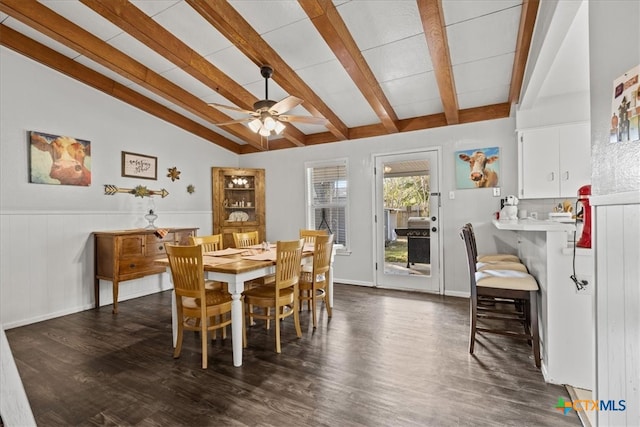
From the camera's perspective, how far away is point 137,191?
14.4 ft

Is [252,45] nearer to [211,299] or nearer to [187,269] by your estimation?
[187,269]

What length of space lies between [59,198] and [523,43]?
5.07 m

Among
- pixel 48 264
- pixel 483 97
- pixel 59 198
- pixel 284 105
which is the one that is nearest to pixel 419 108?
pixel 483 97

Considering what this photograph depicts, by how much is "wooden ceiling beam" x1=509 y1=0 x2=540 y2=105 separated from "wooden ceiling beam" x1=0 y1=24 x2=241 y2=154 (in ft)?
14.9

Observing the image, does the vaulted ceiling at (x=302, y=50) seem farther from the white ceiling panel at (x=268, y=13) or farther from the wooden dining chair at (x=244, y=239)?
the wooden dining chair at (x=244, y=239)

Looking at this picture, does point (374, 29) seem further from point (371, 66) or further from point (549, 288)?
point (549, 288)

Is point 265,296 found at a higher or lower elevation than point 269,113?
lower

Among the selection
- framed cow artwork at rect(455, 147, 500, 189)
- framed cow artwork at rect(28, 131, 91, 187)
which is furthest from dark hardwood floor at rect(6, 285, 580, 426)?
framed cow artwork at rect(455, 147, 500, 189)

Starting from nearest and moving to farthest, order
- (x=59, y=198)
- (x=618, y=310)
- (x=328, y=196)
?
(x=618, y=310) < (x=59, y=198) < (x=328, y=196)

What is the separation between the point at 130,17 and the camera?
269cm

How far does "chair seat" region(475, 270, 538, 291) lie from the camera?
2.32 meters

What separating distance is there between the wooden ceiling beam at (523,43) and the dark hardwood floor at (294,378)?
2527 mm

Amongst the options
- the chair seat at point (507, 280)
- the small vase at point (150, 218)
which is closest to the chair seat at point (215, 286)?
the small vase at point (150, 218)

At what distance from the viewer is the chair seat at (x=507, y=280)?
2.32 metres
